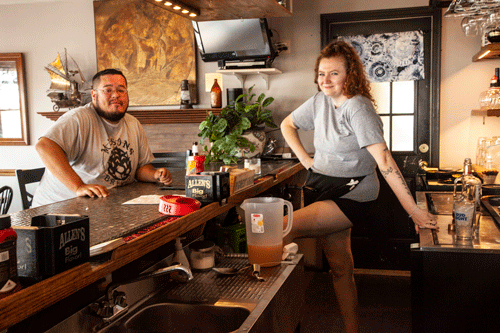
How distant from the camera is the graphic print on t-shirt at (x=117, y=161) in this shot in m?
2.61

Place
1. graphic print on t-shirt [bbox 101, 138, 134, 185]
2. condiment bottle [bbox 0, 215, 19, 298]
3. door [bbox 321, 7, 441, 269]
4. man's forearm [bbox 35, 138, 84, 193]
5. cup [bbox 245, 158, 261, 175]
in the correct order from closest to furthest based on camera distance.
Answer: condiment bottle [bbox 0, 215, 19, 298] < man's forearm [bbox 35, 138, 84, 193] < graphic print on t-shirt [bbox 101, 138, 134, 185] < cup [bbox 245, 158, 261, 175] < door [bbox 321, 7, 441, 269]

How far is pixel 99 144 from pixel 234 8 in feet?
3.57

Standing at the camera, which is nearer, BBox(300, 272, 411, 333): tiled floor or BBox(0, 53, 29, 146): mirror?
BBox(300, 272, 411, 333): tiled floor

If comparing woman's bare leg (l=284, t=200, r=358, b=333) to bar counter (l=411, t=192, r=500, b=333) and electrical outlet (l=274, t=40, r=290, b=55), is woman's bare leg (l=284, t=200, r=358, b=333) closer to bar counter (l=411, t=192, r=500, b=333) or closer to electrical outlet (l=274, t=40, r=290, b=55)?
bar counter (l=411, t=192, r=500, b=333)

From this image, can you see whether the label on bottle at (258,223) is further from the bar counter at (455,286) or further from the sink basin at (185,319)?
the bar counter at (455,286)

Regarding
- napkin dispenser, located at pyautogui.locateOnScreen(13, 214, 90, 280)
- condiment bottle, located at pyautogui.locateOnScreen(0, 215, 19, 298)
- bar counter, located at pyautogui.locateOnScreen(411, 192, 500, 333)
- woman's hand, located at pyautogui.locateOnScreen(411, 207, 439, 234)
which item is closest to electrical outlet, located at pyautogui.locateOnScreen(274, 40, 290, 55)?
woman's hand, located at pyautogui.locateOnScreen(411, 207, 439, 234)

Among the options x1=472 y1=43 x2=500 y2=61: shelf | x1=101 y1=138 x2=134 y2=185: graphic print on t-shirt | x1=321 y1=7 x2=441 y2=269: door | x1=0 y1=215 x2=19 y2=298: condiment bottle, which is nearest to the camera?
x1=0 y1=215 x2=19 y2=298: condiment bottle

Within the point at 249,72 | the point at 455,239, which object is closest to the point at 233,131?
the point at 249,72

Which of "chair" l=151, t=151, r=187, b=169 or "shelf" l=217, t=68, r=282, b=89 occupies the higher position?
"shelf" l=217, t=68, r=282, b=89

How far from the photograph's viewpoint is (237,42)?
13.5ft

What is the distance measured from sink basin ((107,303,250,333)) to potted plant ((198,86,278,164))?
1.74 metres

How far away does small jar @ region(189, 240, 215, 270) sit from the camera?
1.83 metres

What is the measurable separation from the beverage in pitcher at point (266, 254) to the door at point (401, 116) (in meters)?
2.35

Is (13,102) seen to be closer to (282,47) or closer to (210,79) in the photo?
(210,79)
